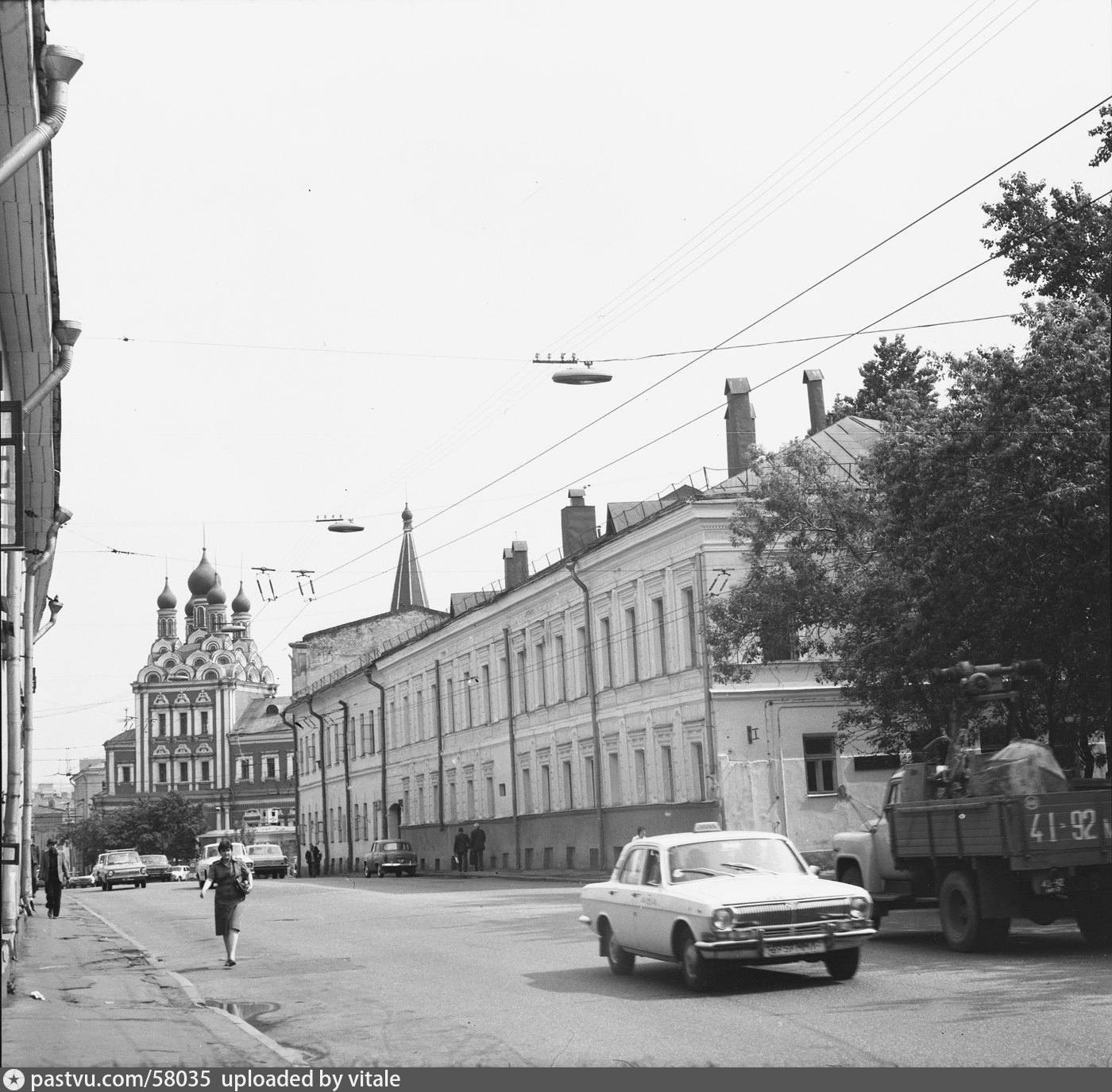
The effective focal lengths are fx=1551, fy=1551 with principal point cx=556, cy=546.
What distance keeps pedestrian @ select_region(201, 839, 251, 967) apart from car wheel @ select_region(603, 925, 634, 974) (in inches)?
226

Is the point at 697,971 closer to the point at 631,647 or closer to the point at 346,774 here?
the point at 631,647

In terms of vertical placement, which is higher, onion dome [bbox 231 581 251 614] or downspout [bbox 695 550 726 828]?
onion dome [bbox 231 581 251 614]

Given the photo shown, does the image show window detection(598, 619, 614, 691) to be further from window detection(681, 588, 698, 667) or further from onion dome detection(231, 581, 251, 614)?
onion dome detection(231, 581, 251, 614)

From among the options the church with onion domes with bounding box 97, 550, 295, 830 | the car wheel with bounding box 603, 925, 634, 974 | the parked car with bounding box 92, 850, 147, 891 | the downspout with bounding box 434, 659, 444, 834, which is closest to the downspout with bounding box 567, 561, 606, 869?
the downspout with bounding box 434, 659, 444, 834

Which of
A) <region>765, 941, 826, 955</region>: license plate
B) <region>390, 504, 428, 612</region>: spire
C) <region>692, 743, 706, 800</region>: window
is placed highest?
<region>390, 504, 428, 612</region>: spire

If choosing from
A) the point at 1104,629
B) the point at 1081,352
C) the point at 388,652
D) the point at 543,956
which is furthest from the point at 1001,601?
the point at 388,652

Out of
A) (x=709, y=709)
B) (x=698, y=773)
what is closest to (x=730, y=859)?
(x=709, y=709)

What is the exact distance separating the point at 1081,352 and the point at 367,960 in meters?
12.3

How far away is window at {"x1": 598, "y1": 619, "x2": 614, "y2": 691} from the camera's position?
4675cm

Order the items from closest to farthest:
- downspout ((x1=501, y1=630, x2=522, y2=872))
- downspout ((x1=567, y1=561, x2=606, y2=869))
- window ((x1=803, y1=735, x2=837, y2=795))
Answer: window ((x1=803, y1=735, x2=837, y2=795))
downspout ((x1=567, y1=561, x2=606, y2=869))
downspout ((x1=501, y1=630, x2=522, y2=872))

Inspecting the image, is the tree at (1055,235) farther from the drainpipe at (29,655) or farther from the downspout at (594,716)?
the downspout at (594,716)

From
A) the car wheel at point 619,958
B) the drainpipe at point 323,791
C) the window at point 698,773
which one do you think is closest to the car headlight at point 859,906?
the car wheel at point 619,958

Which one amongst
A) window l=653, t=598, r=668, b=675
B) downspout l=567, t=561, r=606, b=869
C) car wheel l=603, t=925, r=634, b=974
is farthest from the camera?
downspout l=567, t=561, r=606, b=869

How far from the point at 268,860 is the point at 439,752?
1135cm
